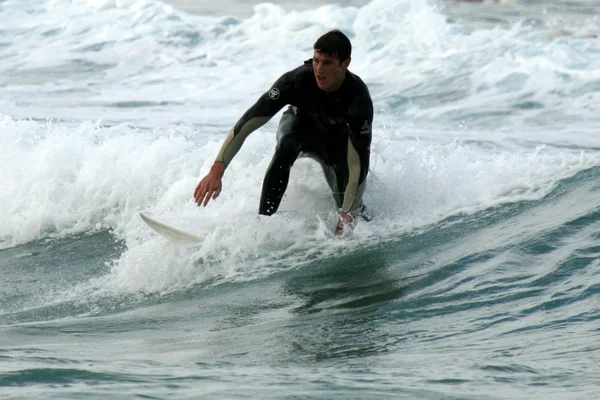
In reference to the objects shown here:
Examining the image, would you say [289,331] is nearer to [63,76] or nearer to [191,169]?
[191,169]

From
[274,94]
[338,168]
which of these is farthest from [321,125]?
[274,94]

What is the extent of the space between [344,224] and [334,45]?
4.31ft

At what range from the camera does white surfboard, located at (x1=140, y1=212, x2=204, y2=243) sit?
576cm

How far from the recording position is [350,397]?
292 cm

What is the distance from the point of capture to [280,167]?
595cm

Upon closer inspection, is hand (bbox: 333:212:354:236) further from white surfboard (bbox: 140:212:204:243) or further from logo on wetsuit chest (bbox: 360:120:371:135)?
white surfboard (bbox: 140:212:204:243)

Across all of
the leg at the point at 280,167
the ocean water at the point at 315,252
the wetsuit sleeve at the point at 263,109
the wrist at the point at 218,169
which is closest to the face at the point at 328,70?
the wetsuit sleeve at the point at 263,109

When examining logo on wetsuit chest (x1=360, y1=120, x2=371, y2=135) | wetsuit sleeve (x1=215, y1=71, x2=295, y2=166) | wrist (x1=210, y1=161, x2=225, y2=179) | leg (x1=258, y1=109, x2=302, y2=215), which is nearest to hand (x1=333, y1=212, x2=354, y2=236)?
leg (x1=258, y1=109, x2=302, y2=215)

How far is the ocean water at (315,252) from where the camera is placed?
342cm

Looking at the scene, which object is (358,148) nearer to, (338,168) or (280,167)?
(338,168)

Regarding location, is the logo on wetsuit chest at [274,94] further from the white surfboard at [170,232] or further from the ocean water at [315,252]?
the white surfboard at [170,232]

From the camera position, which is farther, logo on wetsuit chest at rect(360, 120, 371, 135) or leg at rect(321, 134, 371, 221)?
leg at rect(321, 134, 371, 221)

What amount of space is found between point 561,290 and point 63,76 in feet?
39.2

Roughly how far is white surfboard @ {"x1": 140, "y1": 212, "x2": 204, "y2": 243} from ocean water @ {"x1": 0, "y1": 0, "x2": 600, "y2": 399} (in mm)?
58
